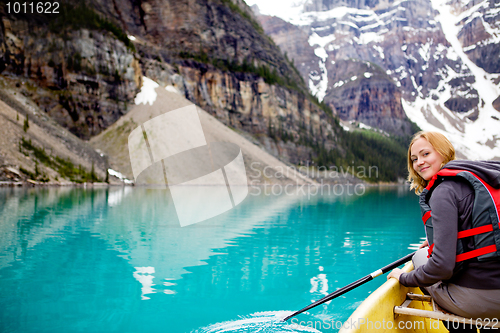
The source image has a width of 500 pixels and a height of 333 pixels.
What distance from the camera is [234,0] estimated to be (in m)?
138

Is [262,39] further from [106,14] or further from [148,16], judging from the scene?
[106,14]

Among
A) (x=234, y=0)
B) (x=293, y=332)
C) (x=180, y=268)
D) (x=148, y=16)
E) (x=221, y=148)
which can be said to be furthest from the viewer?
(x=234, y=0)

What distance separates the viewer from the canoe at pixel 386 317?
3.30 meters

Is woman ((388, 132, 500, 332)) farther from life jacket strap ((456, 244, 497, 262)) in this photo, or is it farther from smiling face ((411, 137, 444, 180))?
smiling face ((411, 137, 444, 180))

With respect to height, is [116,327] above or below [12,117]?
below

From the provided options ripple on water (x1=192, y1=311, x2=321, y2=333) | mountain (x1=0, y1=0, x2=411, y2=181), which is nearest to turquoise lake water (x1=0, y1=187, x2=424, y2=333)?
ripple on water (x1=192, y1=311, x2=321, y2=333)

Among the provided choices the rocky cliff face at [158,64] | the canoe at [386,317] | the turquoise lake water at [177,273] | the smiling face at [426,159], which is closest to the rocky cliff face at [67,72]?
the rocky cliff face at [158,64]

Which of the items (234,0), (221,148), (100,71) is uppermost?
(234,0)

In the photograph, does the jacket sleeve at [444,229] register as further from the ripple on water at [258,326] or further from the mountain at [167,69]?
the mountain at [167,69]

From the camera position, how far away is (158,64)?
9219cm

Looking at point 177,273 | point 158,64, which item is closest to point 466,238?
point 177,273

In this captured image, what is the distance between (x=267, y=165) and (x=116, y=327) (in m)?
71.7

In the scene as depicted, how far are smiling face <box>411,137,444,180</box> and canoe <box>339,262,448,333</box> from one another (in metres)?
1.48

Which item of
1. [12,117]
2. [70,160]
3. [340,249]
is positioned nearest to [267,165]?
[70,160]
